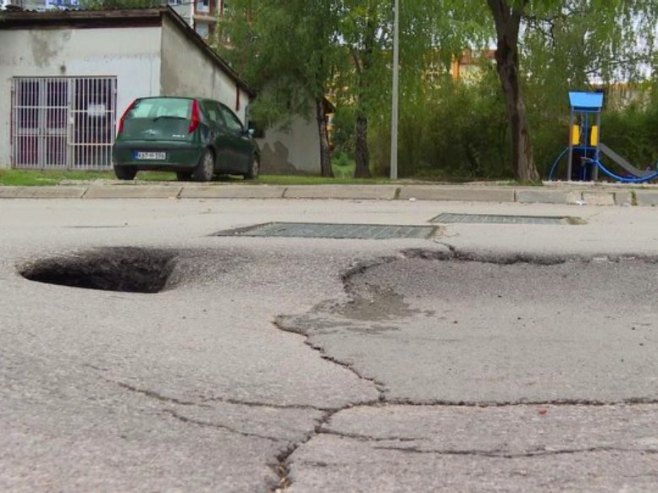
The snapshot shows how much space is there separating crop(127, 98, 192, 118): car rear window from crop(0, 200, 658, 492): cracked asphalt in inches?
262

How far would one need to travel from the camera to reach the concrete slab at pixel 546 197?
11.2 m

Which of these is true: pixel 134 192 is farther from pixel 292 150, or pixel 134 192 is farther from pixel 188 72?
pixel 292 150

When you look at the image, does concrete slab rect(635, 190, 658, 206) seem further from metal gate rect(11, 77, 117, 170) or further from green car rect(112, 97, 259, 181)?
metal gate rect(11, 77, 117, 170)

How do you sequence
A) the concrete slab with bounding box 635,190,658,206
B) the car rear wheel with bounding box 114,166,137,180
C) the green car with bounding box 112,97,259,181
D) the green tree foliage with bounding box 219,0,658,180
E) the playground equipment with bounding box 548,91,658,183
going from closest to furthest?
the concrete slab with bounding box 635,190,658,206, the green car with bounding box 112,97,259,181, the car rear wheel with bounding box 114,166,137,180, the playground equipment with bounding box 548,91,658,183, the green tree foliage with bounding box 219,0,658,180

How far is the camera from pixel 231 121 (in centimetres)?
1464

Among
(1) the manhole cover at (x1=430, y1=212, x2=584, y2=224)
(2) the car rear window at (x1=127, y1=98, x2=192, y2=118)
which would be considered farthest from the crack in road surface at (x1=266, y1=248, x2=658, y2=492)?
(2) the car rear window at (x1=127, y1=98, x2=192, y2=118)

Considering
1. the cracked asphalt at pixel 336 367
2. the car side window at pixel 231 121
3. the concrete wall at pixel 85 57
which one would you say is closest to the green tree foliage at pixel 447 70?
the concrete wall at pixel 85 57

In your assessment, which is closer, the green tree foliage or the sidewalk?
the sidewalk

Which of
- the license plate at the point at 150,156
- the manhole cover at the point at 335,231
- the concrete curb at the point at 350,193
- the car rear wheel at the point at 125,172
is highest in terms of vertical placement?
the license plate at the point at 150,156

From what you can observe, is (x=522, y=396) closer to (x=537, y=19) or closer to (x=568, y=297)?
(x=568, y=297)

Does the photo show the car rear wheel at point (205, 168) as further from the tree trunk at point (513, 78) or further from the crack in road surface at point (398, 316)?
the crack in road surface at point (398, 316)

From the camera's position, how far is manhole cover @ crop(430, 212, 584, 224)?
822 cm

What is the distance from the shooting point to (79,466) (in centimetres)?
243

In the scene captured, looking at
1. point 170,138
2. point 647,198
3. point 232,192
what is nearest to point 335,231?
point 232,192
